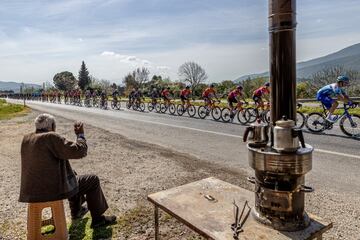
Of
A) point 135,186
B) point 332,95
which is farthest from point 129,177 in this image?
point 332,95

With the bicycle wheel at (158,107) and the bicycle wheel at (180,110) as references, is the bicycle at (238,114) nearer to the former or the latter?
the bicycle wheel at (180,110)

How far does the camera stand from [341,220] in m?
4.13

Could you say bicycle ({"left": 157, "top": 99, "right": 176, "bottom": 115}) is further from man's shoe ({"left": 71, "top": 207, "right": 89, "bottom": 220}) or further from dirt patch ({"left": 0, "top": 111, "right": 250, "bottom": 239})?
man's shoe ({"left": 71, "top": 207, "right": 89, "bottom": 220})

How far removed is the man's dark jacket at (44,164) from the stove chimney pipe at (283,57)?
2.19m

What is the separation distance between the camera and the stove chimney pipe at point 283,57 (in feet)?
7.10

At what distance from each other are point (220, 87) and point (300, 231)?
42.0 m

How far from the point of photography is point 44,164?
137 inches

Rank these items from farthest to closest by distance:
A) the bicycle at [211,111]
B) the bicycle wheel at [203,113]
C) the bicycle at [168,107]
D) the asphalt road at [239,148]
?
the bicycle at [168,107]
the bicycle wheel at [203,113]
the bicycle at [211,111]
the asphalt road at [239,148]

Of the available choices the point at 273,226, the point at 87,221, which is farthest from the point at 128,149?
the point at 273,226

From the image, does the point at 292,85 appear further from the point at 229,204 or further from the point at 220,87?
the point at 220,87

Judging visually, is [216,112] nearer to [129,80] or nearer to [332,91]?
[332,91]

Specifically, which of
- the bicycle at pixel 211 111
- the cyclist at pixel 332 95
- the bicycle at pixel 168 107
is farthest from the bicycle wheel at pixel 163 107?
the cyclist at pixel 332 95

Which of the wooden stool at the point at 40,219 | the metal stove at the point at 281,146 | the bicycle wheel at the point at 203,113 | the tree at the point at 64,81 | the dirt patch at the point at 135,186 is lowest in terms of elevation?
the dirt patch at the point at 135,186

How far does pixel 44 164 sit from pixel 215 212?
1.88 metres
